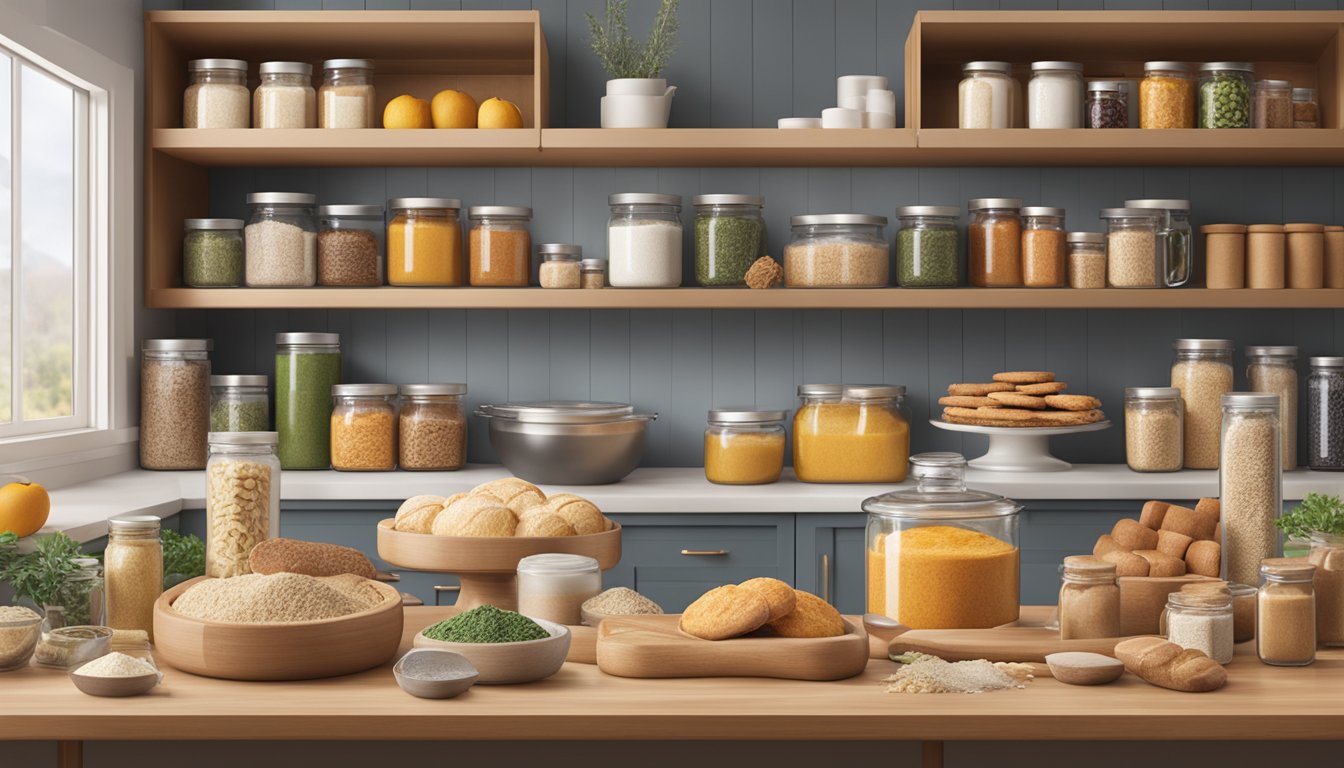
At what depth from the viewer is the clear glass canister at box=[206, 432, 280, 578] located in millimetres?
1693

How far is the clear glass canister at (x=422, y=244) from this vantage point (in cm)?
336

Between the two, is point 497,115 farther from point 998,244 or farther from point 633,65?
point 998,244

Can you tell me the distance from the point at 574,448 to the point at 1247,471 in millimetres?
1846

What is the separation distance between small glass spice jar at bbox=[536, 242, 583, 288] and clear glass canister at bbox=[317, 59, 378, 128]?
592 mm

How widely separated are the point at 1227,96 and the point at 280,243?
2510mm

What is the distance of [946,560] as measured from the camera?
156 centimetres

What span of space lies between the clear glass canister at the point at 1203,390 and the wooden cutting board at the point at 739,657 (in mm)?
2257

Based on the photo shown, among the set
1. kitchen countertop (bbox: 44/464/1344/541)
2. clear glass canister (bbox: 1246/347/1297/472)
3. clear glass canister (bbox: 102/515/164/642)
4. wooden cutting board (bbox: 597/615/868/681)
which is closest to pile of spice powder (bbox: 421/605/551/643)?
wooden cutting board (bbox: 597/615/868/681)

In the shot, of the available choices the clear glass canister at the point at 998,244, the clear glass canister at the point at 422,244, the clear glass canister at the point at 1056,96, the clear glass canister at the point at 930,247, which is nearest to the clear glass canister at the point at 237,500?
the clear glass canister at the point at 422,244

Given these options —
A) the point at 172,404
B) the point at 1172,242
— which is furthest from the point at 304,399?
the point at 1172,242

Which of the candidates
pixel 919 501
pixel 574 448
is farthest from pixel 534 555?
pixel 574 448

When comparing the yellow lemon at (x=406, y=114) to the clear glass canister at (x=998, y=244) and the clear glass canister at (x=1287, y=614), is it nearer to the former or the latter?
the clear glass canister at (x=998, y=244)

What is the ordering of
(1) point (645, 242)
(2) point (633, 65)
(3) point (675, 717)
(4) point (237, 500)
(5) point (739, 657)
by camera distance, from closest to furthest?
(3) point (675, 717)
(5) point (739, 657)
(4) point (237, 500)
(1) point (645, 242)
(2) point (633, 65)

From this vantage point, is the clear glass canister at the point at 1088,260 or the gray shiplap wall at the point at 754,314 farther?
the gray shiplap wall at the point at 754,314
